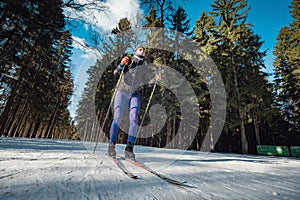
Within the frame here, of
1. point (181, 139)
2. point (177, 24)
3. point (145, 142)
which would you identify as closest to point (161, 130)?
point (181, 139)

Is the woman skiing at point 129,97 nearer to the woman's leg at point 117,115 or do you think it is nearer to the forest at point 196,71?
the woman's leg at point 117,115

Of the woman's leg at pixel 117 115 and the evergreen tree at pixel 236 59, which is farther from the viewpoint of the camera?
the evergreen tree at pixel 236 59

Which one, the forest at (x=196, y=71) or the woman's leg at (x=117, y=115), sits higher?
the forest at (x=196, y=71)

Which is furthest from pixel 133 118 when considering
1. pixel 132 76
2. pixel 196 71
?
pixel 196 71

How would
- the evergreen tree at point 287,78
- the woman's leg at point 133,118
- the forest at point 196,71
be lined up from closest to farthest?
the woman's leg at point 133,118
the forest at point 196,71
the evergreen tree at point 287,78

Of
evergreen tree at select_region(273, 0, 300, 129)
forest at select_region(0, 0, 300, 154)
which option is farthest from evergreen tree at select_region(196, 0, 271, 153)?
evergreen tree at select_region(273, 0, 300, 129)

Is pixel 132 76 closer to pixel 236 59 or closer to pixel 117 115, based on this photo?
pixel 117 115

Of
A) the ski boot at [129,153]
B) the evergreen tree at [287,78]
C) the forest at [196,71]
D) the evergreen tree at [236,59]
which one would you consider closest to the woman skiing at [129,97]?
the ski boot at [129,153]

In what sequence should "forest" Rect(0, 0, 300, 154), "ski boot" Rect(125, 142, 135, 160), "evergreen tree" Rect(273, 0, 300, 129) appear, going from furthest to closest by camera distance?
1. "evergreen tree" Rect(273, 0, 300, 129)
2. "forest" Rect(0, 0, 300, 154)
3. "ski boot" Rect(125, 142, 135, 160)

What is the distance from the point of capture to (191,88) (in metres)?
13.4

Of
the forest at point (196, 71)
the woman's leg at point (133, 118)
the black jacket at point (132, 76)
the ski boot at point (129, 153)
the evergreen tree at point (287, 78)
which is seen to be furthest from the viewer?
the evergreen tree at point (287, 78)

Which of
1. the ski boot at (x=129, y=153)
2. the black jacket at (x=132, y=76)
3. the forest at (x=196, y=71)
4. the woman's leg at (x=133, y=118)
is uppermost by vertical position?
the forest at (x=196, y=71)

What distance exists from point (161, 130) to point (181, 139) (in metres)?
2.42

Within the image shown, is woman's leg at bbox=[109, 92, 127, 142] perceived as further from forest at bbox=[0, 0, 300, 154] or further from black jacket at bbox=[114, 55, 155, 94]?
forest at bbox=[0, 0, 300, 154]
